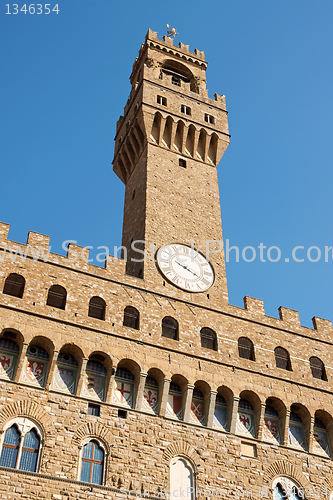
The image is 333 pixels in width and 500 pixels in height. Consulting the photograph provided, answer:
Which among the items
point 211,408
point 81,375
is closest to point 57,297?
point 81,375

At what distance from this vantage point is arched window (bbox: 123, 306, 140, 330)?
2423cm

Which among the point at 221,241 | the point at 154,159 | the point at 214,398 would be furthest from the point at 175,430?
the point at 154,159

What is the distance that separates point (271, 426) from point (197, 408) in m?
3.23

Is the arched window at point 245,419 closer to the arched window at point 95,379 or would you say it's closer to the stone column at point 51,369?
the arched window at point 95,379

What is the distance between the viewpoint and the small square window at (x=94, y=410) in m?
21.6

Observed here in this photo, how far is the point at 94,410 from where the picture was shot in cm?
2173

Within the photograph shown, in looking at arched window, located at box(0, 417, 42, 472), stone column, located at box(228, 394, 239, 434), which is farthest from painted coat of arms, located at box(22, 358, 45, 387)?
stone column, located at box(228, 394, 239, 434)

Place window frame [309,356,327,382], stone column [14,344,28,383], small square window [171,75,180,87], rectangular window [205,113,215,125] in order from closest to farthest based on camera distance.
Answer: stone column [14,344,28,383], window frame [309,356,327,382], rectangular window [205,113,215,125], small square window [171,75,180,87]

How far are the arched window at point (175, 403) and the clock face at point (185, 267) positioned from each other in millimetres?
4392

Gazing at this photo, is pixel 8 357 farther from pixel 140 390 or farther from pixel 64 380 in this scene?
pixel 140 390

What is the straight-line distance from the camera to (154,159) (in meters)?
30.8

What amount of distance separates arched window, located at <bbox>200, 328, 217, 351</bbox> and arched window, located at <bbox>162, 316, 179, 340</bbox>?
3.70ft

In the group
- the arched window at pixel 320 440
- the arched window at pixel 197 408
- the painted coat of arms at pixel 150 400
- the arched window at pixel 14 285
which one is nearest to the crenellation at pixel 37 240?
the arched window at pixel 14 285

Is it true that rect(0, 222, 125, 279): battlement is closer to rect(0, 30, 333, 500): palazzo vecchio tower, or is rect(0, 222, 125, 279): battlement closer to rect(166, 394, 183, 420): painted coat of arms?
rect(0, 30, 333, 500): palazzo vecchio tower
